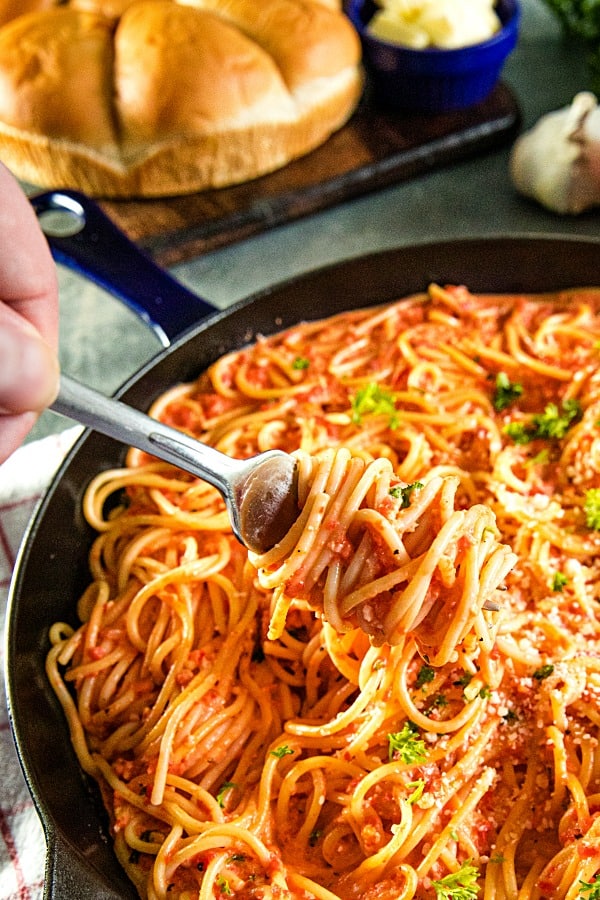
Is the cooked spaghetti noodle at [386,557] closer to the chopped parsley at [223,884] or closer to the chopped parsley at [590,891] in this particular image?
the chopped parsley at [590,891]

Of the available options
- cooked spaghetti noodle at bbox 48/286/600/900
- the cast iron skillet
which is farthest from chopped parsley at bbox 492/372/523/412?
the cast iron skillet

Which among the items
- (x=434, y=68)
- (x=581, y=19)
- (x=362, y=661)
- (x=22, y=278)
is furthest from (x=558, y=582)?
(x=581, y=19)

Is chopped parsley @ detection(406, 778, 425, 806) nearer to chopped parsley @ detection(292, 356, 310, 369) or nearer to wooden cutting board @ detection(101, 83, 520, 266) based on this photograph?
chopped parsley @ detection(292, 356, 310, 369)

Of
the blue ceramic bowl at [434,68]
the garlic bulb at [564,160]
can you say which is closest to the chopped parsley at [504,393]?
the garlic bulb at [564,160]

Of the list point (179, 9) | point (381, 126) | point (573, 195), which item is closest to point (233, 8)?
point (179, 9)

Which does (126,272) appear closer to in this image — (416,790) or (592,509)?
(592,509)

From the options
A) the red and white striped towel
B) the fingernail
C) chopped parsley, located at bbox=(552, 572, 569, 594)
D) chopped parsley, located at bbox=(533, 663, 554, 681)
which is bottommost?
the red and white striped towel

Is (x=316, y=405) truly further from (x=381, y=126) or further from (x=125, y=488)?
(x=381, y=126)
